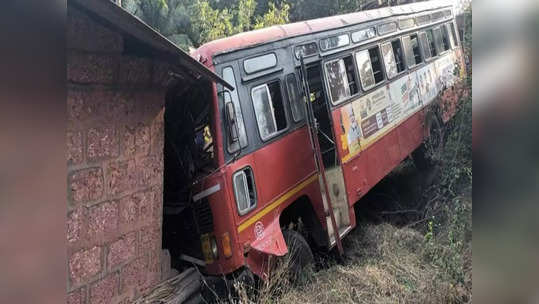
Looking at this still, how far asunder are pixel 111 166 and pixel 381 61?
17.5 feet

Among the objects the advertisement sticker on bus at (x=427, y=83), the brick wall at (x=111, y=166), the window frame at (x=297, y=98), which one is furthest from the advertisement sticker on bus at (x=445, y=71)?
the brick wall at (x=111, y=166)

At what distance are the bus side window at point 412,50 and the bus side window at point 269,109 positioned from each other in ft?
11.4

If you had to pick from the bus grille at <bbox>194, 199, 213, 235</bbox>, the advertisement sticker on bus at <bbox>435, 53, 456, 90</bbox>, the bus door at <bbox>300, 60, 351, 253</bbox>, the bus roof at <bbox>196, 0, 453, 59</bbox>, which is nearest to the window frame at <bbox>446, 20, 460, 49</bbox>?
the advertisement sticker on bus at <bbox>435, 53, 456, 90</bbox>

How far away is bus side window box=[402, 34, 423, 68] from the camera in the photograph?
7809mm

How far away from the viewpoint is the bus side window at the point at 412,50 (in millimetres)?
7809

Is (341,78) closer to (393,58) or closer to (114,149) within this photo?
(393,58)

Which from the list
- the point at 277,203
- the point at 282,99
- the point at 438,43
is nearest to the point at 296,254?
the point at 277,203

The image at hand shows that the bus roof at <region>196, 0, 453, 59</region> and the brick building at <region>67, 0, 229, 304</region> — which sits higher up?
the bus roof at <region>196, 0, 453, 59</region>

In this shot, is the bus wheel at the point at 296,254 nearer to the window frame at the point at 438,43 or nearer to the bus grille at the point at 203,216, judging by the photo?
the bus grille at the point at 203,216

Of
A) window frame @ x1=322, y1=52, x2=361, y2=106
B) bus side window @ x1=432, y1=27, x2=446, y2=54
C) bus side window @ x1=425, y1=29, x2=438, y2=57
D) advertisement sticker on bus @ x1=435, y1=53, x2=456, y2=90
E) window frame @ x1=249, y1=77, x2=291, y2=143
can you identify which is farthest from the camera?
bus side window @ x1=432, y1=27, x2=446, y2=54

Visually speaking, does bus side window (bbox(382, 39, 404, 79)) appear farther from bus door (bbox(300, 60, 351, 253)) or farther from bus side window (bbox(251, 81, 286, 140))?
bus side window (bbox(251, 81, 286, 140))

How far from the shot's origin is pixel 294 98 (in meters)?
5.61

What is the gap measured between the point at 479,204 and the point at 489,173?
0.34ft

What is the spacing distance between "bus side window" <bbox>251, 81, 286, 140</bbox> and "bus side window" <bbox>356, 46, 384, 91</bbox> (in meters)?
1.78
